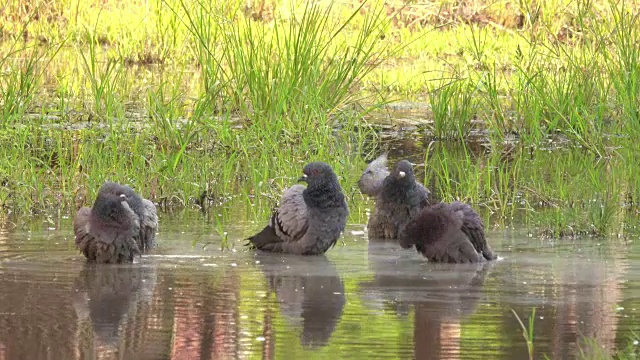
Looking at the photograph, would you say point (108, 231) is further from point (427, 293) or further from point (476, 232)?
point (476, 232)

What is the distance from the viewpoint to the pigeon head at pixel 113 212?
8.00 m

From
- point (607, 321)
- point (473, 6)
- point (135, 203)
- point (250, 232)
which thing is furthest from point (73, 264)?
point (473, 6)

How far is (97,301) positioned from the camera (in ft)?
22.5

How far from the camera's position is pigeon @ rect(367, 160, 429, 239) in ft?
30.1

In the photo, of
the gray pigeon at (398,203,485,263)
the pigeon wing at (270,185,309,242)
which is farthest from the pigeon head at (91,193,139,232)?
the gray pigeon at (398,203,485,263)

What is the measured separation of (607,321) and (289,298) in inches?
62.3

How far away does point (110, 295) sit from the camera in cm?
706

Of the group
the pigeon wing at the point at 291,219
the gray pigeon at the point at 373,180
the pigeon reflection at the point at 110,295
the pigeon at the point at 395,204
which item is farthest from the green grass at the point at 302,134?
the pigeon reflection at the point at 110,295

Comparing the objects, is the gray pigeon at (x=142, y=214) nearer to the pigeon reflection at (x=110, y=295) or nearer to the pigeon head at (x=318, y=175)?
the pigeon reflection at (x=110, y=295)

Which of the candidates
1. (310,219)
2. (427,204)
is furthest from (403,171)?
(310,219)

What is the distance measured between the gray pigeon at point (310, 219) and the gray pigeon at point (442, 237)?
48 centimetres

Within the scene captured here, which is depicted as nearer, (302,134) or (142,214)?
(142,214)

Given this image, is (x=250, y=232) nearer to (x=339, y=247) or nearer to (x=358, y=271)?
(x=339, y=247)

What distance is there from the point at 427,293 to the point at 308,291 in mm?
616
